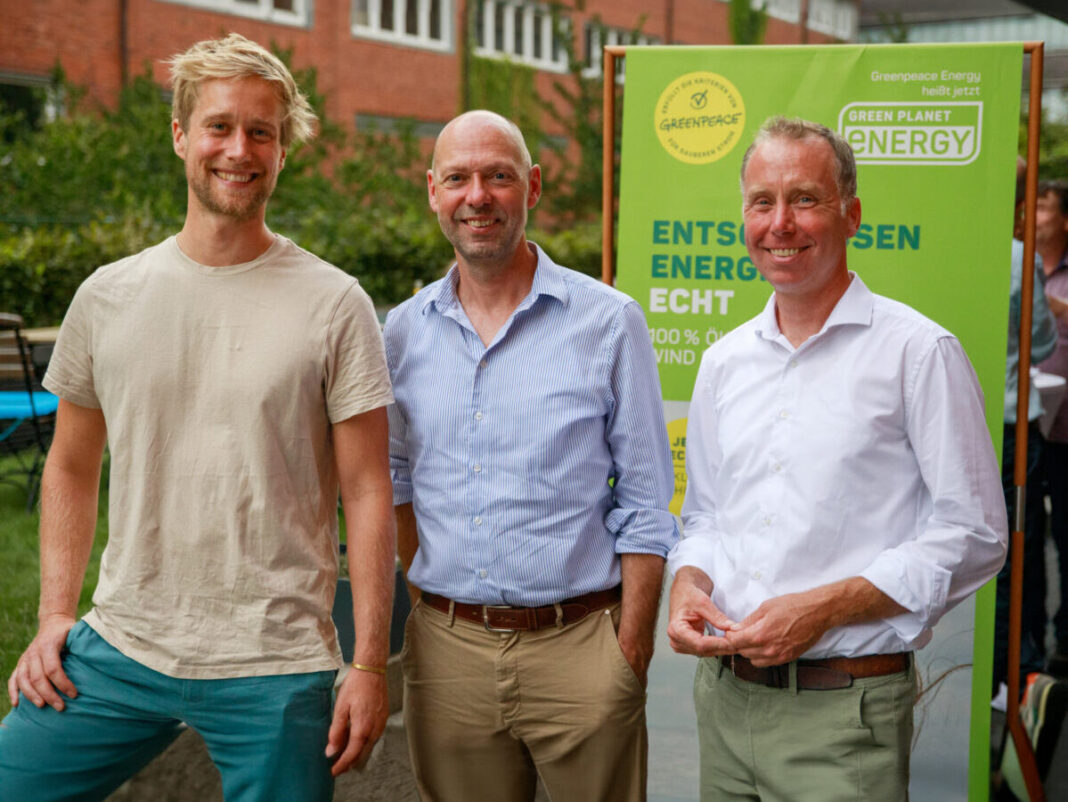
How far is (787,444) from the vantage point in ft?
6.86

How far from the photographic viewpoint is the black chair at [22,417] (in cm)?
665

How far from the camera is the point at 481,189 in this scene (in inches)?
94.1

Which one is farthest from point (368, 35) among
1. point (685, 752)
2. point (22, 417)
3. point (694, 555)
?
point (694, 555)

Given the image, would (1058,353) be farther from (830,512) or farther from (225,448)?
(225,448)

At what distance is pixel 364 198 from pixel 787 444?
17934 mm

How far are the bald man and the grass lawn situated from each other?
6.87 feet

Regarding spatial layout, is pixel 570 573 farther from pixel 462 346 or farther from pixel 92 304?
pixel 92 304

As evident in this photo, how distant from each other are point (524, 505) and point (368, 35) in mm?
20895

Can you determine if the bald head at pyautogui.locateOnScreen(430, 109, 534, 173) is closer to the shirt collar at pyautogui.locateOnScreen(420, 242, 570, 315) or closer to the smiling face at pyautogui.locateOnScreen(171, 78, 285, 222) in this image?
the shirt collar at pyautogui.locateOnScreen(420, 242, 570, 315)

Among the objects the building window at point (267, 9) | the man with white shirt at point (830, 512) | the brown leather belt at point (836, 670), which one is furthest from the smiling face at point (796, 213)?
the building window at point (267, 9)

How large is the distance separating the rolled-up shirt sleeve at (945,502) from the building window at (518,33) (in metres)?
23.2

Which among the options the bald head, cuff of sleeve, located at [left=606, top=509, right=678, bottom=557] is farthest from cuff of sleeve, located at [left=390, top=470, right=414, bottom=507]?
the bald head

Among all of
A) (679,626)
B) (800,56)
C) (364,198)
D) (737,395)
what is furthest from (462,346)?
(364,198)

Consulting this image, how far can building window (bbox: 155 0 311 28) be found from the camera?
62.6 ft
